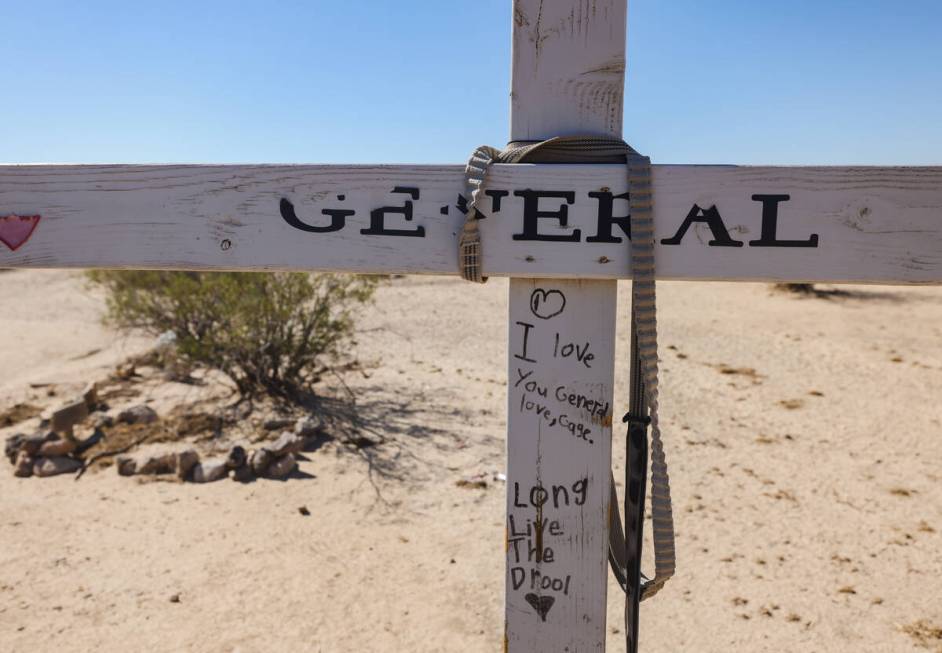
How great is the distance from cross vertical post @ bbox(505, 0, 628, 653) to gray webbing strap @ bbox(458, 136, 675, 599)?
2.1 inches

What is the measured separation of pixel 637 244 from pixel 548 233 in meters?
0.16

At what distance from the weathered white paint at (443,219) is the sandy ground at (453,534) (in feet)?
6.47

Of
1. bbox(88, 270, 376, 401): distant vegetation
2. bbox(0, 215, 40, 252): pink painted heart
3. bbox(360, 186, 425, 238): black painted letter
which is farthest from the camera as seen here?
bbox(88, 270, 376, 401): distant vegetation

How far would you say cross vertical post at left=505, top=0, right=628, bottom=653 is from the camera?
4.33ft

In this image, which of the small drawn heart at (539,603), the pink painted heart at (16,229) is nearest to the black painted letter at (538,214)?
the small drawn heart at (539,603)

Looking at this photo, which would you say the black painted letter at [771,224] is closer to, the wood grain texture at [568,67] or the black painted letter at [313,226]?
the wood grain texture at [568,67]

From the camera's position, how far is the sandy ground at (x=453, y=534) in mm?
2988

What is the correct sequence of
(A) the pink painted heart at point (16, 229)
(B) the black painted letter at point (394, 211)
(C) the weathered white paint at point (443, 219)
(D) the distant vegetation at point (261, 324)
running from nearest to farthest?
1. (C) the weathered white paint at point (443, 219)
2. (B) the black painted letter at point (394, 211)
3. (A) the pink painted heart at point (16, 229)
4. (D) the distant vegetation at point (261, 324)

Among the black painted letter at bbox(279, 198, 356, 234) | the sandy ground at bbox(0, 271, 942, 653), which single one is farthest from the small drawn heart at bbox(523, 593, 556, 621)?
the sandy ground at bbox(0, 271, 942, 653)

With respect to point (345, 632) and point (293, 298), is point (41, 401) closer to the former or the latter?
point (293, 298)

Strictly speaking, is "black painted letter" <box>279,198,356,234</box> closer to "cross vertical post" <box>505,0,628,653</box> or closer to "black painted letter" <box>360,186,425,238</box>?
"black painted letter" <box>360,186,425,238</box>

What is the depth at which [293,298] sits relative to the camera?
20.0 feet

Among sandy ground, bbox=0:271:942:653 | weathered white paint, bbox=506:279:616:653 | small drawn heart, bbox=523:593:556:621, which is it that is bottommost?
sandy ground, bbox=0:271:942:653

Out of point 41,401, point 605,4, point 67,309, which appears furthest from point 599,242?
point 67,309
